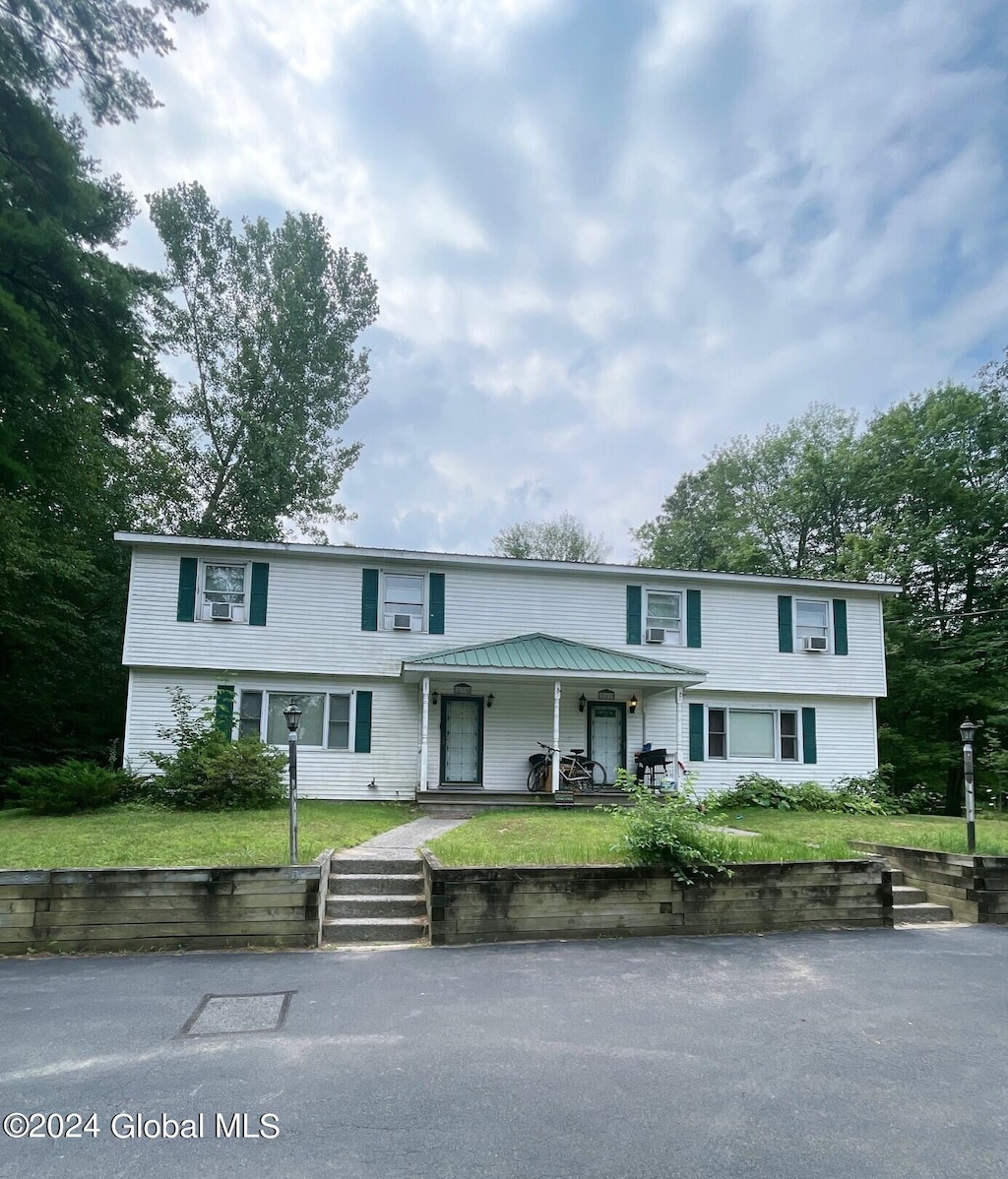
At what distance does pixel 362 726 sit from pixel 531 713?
3526 mm

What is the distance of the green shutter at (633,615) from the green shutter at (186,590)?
917 cm

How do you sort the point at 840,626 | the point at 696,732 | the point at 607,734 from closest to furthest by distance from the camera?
1. the point at 607,734
2. the point at 696,732
3. the point at 840,626

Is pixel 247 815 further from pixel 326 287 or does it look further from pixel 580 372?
pixel 326 287

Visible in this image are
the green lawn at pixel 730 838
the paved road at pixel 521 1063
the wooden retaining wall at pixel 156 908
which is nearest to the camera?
the paved road at pixel 521 1063

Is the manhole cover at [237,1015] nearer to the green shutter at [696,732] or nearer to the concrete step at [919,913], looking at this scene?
Answer: the concrete step at [919,913]

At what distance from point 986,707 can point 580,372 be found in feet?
53.0

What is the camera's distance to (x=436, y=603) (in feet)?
49.0

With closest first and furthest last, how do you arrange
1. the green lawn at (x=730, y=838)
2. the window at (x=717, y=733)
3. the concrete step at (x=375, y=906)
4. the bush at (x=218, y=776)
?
the concrete step at (x=375, y=906) → the green lawn at (x=730, y=838) → the bush at (x=218, y=776) → the window at (x=717, y=733)

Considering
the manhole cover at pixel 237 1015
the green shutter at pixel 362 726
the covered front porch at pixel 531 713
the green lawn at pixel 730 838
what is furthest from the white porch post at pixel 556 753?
the manhole cover at pixel 237 1015

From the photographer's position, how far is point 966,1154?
293 centimetres

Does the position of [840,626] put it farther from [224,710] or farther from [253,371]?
[253,371]

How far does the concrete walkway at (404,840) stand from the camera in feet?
25.1

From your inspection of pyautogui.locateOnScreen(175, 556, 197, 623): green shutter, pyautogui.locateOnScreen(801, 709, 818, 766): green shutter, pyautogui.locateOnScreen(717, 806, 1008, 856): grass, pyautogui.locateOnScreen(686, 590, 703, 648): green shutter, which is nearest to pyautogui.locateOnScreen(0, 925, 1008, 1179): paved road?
pyautogui.locateOnScreen(717, 806, 1008, 856): grass

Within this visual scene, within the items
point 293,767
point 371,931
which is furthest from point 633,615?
point 371,931
